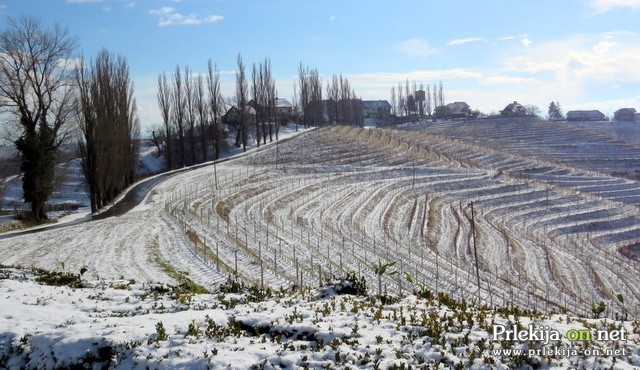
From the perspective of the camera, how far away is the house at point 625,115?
117 meters

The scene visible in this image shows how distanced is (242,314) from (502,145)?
74992mm

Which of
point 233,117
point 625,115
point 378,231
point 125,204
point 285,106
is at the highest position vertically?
point 285,106

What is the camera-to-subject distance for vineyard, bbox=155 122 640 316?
22.2 m

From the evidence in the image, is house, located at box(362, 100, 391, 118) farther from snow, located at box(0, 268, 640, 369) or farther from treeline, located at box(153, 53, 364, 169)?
snow, located at box(0, 268, 640, 369)

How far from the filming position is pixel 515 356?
7312 millimetres

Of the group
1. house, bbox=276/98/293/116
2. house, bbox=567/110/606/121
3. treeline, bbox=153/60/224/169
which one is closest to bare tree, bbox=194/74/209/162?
treeline, bbox=153/60/224/169

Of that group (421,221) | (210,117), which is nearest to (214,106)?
(210,117)

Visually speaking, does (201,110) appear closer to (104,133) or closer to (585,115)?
(104,133)

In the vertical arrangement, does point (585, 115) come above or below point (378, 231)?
above

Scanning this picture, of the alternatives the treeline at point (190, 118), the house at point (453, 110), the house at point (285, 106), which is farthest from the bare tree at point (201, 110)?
the house at point (453, 110)

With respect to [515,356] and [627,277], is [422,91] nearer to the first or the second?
[627,277]

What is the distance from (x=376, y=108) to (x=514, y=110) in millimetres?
36019

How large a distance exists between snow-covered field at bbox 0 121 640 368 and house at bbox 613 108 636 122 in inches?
2565

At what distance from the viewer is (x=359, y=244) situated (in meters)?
27.2
